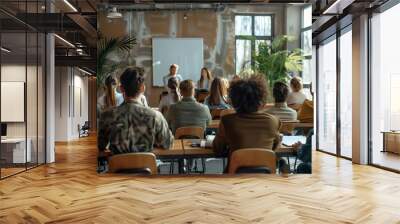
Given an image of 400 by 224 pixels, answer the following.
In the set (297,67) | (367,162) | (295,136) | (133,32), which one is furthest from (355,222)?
(367,162)

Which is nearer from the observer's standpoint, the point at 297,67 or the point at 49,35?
the point at 297,67

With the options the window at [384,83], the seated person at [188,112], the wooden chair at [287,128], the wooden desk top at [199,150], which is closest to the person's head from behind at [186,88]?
the seated person at [188,112]

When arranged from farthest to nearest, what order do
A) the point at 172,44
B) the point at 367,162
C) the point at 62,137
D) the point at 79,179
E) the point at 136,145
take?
the point at 62,137 < the point at 367,162 < the point at 79,179 < the point at 172,44 < the point at 136,145

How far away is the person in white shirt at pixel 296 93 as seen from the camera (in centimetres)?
493

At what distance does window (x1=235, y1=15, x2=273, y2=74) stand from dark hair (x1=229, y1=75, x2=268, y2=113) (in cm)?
15

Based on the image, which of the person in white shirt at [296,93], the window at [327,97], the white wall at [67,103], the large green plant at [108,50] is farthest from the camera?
the white wall at [67,103]

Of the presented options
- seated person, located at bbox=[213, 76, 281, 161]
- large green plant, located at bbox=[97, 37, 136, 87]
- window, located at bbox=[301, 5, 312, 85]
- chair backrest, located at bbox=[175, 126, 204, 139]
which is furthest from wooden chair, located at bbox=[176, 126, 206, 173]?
window, located at bbox=[301, 5, 312, 85]

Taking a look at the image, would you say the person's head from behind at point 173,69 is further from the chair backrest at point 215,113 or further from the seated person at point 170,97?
the chair backrest at point 215,113

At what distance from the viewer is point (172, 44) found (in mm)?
4891

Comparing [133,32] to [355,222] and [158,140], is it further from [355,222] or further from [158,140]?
[355,222]

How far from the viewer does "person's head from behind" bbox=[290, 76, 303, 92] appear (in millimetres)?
4938

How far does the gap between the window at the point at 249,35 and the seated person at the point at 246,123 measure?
0.22m

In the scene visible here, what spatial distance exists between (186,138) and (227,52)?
41.3 inches

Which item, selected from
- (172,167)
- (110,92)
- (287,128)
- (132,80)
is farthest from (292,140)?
(110,92)
